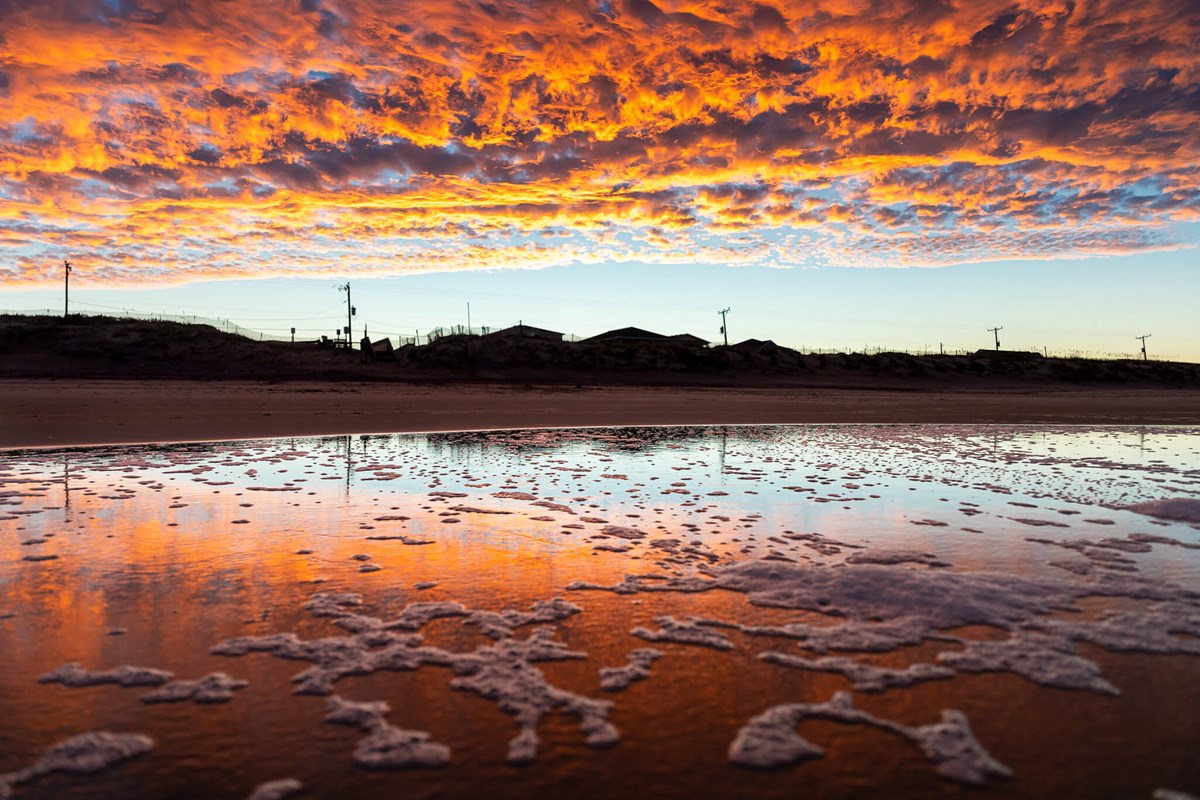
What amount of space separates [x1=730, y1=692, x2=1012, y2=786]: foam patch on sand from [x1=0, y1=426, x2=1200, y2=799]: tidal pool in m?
0.01

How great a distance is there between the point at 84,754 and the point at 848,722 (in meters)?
2.49

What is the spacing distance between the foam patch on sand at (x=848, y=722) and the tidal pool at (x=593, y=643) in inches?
0.4

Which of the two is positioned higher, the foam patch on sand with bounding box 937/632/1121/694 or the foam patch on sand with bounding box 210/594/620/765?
the foam patch on sand with bounding box 210/594/620/765

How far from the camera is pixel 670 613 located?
137 inches

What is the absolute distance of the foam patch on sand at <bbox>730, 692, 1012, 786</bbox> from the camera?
208 centimetres

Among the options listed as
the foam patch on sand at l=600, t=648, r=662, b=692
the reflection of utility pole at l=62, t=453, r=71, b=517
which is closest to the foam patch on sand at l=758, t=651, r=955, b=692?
the foam patch on sand at l=600, t=648, r=662, b=692

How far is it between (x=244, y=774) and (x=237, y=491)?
206 inches

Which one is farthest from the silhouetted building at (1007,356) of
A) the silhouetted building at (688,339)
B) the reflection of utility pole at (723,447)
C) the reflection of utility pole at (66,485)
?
the reflection of utility pole at (66,485)

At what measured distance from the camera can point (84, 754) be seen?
2104 millimetres

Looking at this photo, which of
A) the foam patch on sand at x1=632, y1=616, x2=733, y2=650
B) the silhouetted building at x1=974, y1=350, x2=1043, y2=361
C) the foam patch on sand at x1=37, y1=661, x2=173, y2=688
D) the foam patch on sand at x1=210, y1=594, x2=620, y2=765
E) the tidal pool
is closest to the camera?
the tidal pool

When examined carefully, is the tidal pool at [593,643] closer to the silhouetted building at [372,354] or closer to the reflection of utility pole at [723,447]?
the reflection of utility pole at [723,447]

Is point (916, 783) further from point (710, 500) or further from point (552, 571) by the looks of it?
point (710, 500)

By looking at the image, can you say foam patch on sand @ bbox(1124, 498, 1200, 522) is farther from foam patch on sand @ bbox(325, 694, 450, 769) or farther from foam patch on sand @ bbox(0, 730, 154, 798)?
foam patch on sand @ bbox(0, 730, 154, 798)

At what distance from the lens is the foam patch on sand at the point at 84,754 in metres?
1.99
